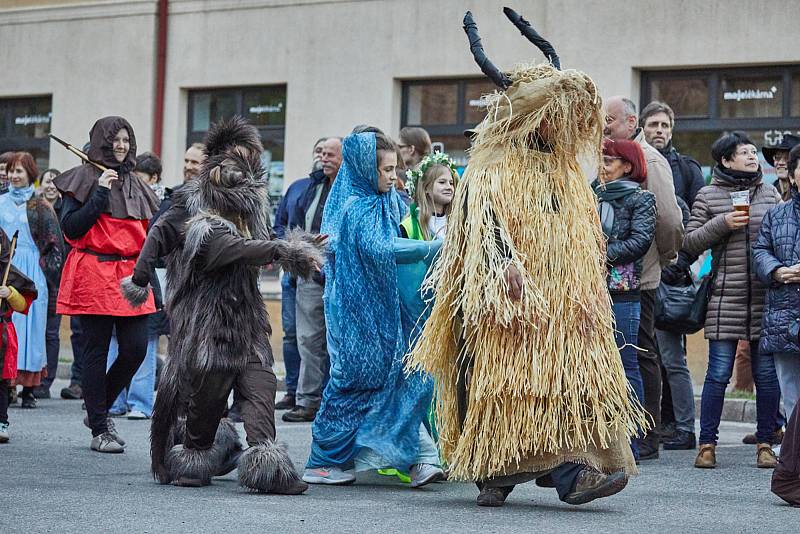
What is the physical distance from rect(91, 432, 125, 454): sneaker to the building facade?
674 cm

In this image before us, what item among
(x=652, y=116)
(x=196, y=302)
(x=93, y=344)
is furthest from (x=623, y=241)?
(x=93, y=344)

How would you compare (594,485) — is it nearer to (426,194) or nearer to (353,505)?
(353,505)

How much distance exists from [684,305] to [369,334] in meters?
2.81

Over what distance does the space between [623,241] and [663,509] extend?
217 centimetres

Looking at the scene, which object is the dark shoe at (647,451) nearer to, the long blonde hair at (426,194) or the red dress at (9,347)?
the long blonde hair at (426,194)

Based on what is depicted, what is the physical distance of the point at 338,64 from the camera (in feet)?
59.7

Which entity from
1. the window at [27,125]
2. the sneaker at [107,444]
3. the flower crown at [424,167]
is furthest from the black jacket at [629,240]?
the window at [27,125]

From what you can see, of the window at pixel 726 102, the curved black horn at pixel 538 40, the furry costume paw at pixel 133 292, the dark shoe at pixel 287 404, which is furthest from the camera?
the window at pixel 726 102

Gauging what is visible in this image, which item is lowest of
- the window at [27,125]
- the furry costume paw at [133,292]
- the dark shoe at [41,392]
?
the dark shoe at [41,392]

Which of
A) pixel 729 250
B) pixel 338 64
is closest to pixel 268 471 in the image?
pixel 729 250

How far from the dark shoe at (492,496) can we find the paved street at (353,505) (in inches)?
3.1

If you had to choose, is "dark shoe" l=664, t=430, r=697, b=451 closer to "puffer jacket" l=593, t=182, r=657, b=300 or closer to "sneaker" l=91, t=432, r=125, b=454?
"puffer jacket" l=593, t=182, r=657, b=300

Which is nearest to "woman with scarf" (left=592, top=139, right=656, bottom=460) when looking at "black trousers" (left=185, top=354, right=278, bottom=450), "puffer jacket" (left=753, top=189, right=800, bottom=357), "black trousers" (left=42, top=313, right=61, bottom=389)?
"puffer jacket" (left=753, top=189, right=800, bottom=357)

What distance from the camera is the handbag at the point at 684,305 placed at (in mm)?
9352
